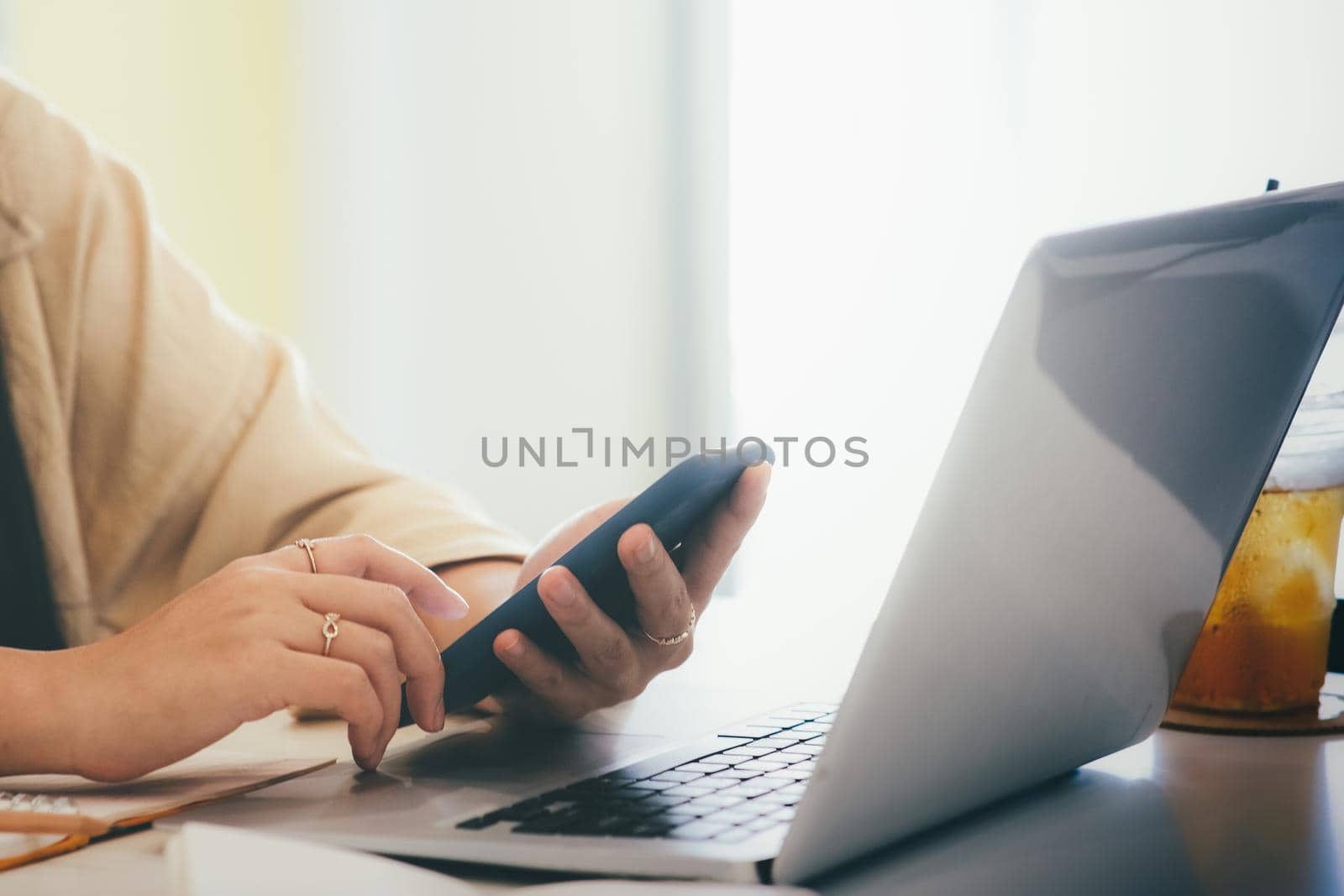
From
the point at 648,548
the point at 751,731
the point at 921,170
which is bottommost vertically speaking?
the point at 751,731

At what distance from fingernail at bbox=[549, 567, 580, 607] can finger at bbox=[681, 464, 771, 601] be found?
7 cm

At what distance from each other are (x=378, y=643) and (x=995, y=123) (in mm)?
1986

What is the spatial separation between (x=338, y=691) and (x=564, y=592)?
4.1 inches

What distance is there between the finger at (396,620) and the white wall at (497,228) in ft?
6.97

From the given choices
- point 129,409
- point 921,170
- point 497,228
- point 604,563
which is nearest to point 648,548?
point 604,563

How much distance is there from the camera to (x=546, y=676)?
1.78ft

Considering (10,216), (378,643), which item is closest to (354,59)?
(10,216)

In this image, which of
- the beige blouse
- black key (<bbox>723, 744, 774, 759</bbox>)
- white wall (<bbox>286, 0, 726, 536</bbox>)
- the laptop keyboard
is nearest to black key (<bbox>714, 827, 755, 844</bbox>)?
the laptop keyboard

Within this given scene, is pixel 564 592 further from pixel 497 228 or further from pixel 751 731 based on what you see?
pixel 497 228

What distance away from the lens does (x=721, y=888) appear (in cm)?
30

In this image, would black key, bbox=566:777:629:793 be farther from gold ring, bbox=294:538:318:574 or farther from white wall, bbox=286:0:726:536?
white wall, bbox=286:0:726:536

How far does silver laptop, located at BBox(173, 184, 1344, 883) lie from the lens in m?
0.31

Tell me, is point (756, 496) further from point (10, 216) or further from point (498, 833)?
point (10, 216)

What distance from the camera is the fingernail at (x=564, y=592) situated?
48cm
